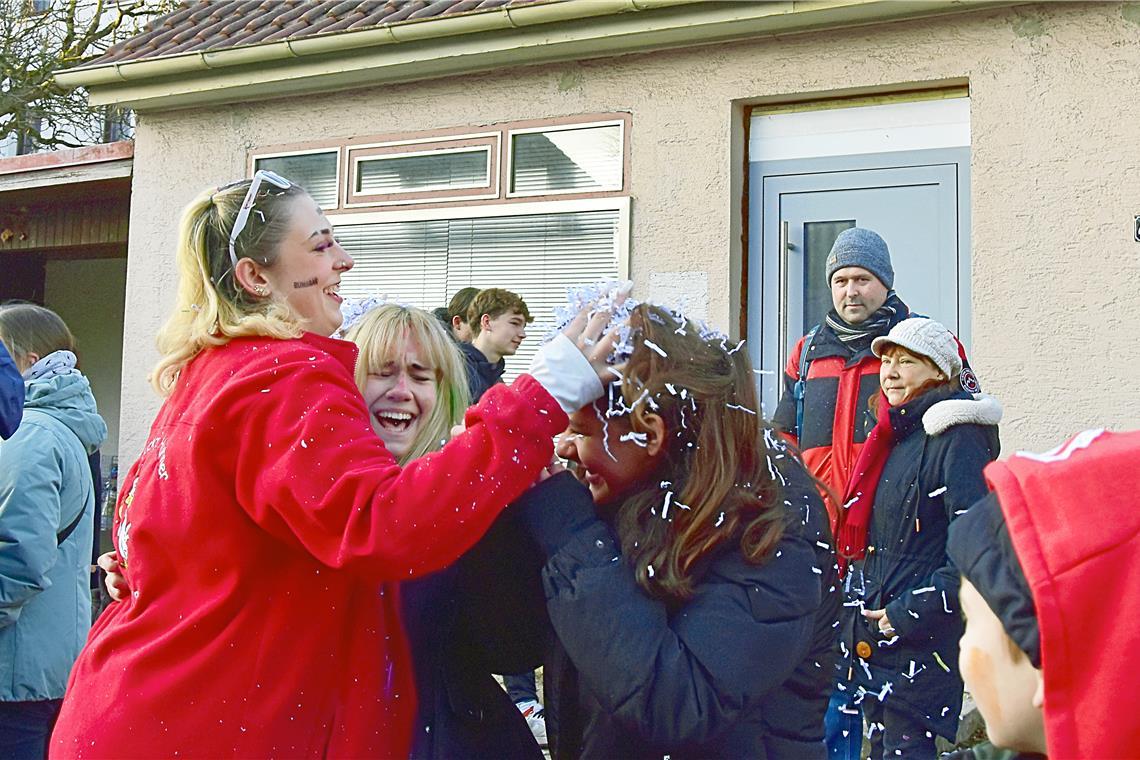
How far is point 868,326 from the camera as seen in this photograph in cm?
410

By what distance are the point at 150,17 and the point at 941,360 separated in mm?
13005

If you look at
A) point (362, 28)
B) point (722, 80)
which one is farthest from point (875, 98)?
point (362, 28)

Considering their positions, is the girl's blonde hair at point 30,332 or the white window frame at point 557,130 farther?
the white window frame at point 557,130

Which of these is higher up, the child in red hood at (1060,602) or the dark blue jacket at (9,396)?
the dark blue jacket at (9,396)

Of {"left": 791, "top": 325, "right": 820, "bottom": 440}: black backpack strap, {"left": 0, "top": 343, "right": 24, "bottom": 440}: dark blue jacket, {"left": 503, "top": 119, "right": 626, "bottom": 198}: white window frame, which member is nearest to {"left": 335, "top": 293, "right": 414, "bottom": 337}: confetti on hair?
{"left": 0, "top": 343, "right": 24, "bottom": 440}: dark blue jacket

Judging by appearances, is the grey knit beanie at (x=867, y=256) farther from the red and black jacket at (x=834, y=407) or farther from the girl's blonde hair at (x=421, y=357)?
the girl's blonde hair at (x=421, y=357)

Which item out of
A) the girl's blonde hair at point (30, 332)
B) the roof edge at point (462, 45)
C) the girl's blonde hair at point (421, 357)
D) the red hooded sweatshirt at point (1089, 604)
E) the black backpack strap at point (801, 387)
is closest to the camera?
the red hooded sweatshirt at point (1089, 604)

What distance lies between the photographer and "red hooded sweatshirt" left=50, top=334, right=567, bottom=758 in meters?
1.70

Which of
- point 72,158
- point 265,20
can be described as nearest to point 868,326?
point 265,20

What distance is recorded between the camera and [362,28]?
6.72 m

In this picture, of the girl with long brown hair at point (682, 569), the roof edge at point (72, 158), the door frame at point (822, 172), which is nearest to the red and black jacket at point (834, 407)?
the door frame at point (822, 172)

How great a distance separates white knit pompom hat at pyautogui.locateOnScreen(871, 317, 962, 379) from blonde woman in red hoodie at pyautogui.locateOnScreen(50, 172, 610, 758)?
2.01m

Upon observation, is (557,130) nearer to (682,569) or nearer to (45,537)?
(45,537)

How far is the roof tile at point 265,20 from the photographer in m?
6.85
